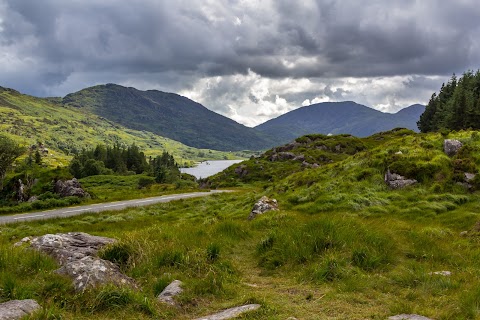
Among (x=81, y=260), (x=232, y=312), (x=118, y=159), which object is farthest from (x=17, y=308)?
(x=118, y=159)

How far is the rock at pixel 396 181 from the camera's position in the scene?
22.5 meters

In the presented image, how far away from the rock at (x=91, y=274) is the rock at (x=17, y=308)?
1.01 metres

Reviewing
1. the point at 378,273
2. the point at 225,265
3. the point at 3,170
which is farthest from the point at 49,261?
the point at 3,170

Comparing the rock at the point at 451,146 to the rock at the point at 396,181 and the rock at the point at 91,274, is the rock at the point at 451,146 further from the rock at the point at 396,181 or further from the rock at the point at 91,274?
the rock at the point at 91,274

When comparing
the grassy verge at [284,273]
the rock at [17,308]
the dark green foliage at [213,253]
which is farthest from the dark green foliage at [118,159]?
the rock at [17,308]

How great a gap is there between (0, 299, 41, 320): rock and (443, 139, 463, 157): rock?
1055 inches

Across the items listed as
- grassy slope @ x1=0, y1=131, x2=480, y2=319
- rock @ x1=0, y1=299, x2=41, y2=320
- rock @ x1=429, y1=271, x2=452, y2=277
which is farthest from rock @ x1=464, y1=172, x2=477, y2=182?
rock @ x1=0, y1=299, x2=41, y2=320

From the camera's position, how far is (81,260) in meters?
8.62

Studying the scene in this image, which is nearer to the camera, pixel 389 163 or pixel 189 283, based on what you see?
pixel 189 283

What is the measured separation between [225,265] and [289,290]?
7.28 feet

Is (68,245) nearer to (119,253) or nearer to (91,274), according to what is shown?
(119,253)

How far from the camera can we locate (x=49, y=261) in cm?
892

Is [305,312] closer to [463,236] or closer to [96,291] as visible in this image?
[96,291]

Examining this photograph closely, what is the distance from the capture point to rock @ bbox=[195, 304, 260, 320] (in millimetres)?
6992
